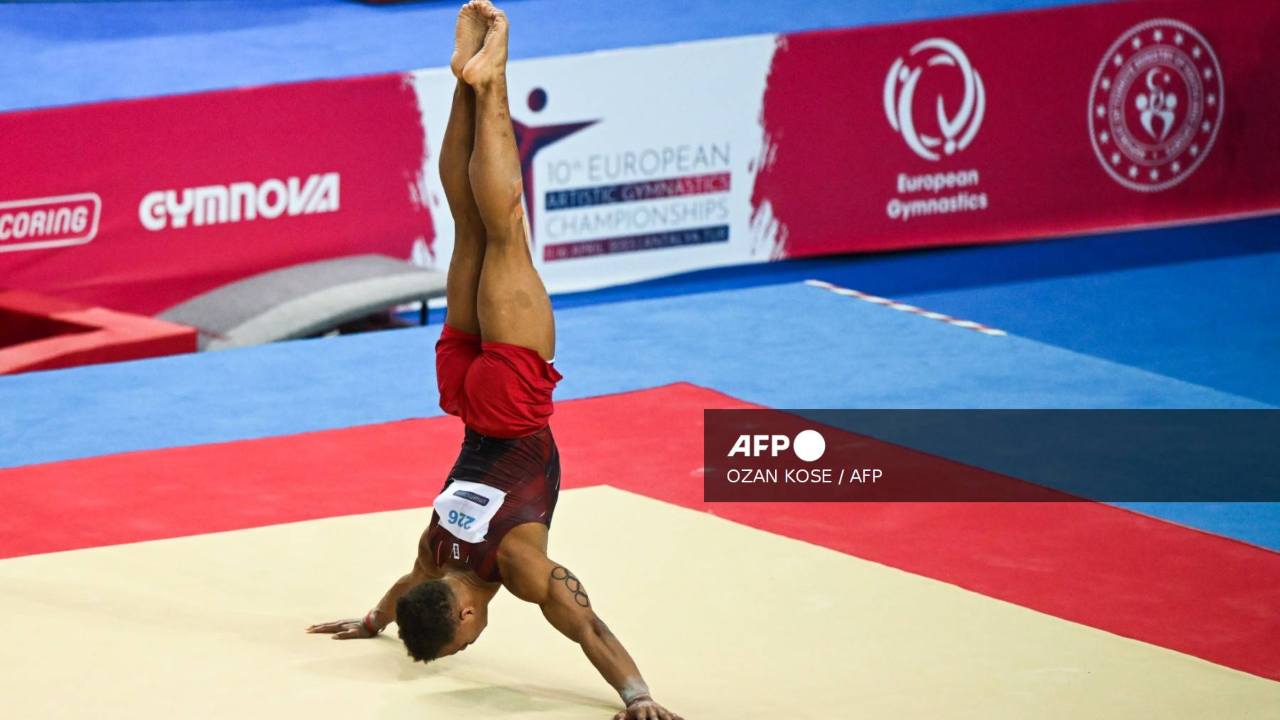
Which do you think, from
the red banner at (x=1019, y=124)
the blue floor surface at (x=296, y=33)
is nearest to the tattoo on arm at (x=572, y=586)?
the red banner at (x=1019, y=124)

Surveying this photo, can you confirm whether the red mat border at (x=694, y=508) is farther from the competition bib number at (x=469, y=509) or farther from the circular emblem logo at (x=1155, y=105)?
the circular emblem logo at (x=1155, y=105)

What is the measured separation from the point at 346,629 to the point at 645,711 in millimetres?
1328

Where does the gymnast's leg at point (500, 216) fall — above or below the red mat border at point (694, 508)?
above

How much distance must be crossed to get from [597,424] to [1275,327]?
5.22m

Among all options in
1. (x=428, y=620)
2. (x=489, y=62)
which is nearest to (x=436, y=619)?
(x=428, y=620)

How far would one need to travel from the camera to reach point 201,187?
11039mm

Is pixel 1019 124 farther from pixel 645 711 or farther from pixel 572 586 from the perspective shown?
pixel 645 711

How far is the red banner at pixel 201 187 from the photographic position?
10.6 metres

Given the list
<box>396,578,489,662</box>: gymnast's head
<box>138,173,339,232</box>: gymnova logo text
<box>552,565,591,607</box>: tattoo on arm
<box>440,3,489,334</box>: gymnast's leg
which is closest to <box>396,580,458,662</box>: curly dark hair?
<box>396,578,489,662</box>: gymnast's head

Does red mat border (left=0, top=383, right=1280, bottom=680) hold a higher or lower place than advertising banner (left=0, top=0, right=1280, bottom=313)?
lower

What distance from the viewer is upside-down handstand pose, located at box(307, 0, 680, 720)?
588 centimetres

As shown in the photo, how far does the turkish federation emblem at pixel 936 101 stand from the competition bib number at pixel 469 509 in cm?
765

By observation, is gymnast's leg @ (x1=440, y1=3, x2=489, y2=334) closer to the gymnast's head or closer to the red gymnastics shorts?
the red gymnastics shorts

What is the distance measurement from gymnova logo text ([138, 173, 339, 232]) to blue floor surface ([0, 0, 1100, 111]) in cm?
170
